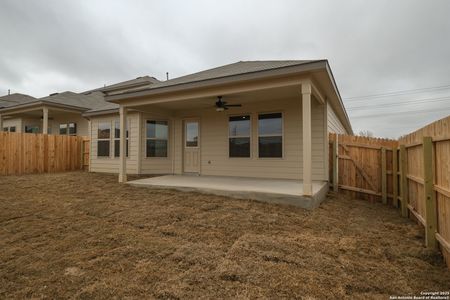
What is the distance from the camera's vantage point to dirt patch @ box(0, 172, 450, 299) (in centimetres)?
226

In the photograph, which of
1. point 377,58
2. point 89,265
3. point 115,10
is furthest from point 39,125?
point 377,58

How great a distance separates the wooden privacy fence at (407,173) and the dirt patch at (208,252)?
1.32 feet

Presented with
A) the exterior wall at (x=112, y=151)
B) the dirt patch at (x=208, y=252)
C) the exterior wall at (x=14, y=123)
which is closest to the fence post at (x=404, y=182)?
the dirt patch at (x=208, y=252)

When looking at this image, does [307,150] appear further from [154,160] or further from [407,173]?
[154,160]

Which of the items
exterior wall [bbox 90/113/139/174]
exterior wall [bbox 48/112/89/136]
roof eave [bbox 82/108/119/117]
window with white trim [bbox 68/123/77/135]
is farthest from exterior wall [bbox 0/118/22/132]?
exterior wall [bbox 90/113/139/174]

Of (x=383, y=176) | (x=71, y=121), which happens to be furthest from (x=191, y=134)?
(x=71, y=121)

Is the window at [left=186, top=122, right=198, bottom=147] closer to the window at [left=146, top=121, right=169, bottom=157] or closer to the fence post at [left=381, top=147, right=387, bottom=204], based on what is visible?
the window at [left=146, top=121, right=169, bottom=157]

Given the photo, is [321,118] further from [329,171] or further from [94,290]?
[94,290]

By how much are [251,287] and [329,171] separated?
19.5 feet

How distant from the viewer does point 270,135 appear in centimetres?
775

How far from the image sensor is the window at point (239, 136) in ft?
26.7

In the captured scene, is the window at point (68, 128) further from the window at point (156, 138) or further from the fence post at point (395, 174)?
the fence post at point (395, 174)

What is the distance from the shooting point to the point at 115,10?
1066cm

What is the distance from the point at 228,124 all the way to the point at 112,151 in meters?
5.47
